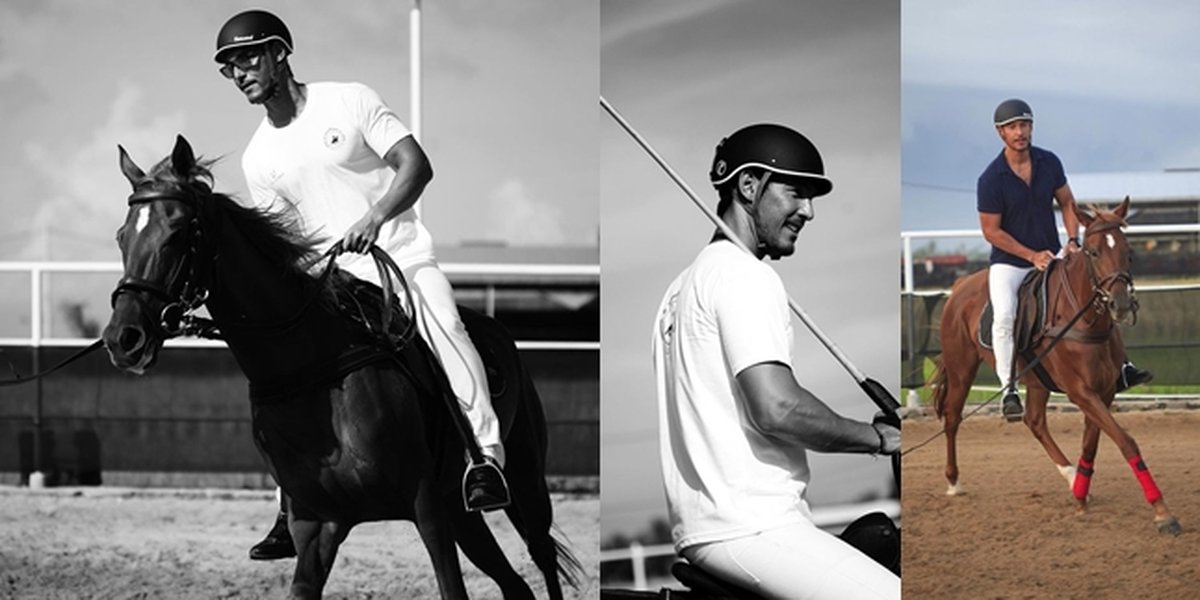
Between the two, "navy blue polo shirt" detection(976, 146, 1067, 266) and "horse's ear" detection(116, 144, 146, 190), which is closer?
"horse's ear" detection(116, 144, 146, 190)

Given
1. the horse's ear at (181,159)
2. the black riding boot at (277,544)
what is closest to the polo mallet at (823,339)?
the horse's ear at (181,159)

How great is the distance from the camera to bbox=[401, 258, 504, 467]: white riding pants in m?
4.24

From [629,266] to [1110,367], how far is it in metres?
1.52

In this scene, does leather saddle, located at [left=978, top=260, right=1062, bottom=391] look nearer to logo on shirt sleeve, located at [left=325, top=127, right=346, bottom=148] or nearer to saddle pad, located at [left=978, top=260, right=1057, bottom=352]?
saddle pad, located at [left=978, top=260, right=1057, bottom=352]

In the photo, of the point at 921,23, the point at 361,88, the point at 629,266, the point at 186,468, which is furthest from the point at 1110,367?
the point at 186,468

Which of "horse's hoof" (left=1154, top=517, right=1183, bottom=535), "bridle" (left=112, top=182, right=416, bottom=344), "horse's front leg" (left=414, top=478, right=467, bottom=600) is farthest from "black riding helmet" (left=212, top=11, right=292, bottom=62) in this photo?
"horse's hoof" (left=1154, top=517, right=1183, bottom=535)

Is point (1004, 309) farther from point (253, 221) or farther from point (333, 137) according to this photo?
point (253, 221)

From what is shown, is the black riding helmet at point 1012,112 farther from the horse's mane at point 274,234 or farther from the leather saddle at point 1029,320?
the horse's mane at point 274,234

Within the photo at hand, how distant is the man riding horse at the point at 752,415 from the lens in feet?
11.8

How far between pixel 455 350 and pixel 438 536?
0.53 m

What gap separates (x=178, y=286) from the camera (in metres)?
3.91

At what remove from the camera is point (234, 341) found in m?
4.07

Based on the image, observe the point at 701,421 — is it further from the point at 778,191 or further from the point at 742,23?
the point at 742,23

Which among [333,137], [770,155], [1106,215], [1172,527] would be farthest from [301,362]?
[1172,527]
